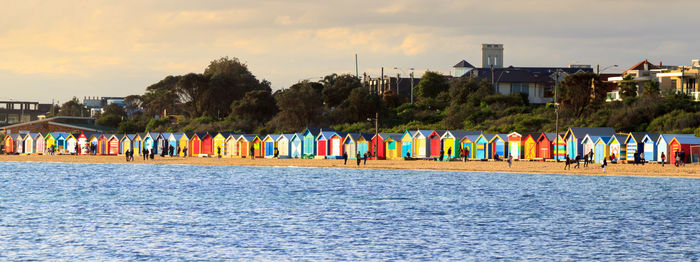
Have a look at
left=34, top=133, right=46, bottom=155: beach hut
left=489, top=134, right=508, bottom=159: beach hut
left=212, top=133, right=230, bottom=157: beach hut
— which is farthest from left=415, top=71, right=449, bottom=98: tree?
left=34, top=133, right=46, bottom=155: beach hut

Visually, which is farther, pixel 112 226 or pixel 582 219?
pixel 582 219

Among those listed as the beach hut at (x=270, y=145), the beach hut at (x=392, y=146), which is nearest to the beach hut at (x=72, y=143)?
the beach hut at (x=270, y=145)

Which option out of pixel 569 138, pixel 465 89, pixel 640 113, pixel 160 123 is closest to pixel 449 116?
pixel 465 89

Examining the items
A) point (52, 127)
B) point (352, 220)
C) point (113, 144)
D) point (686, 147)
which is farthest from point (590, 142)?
point (52, 127)

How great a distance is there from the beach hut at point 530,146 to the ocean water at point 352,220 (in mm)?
6539

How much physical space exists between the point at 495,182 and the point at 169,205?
94.1 feet

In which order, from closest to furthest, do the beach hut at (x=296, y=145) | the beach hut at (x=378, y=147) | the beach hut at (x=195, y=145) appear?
1. the beach hut at (x=378, y=147)
2. the beach hut at (x=296, y=145)
3. the beach hut at (x=195, y=145)

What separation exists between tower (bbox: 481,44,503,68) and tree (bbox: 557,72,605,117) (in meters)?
56.2

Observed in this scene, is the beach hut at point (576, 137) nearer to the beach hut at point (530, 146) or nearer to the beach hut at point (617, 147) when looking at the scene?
the beach hut at point (617, 147)

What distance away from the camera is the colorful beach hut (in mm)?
85912

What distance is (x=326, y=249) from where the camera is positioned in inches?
1179

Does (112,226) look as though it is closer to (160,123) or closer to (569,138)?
(569,138)

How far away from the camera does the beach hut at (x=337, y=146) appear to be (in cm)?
8256

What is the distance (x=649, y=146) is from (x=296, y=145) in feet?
109
